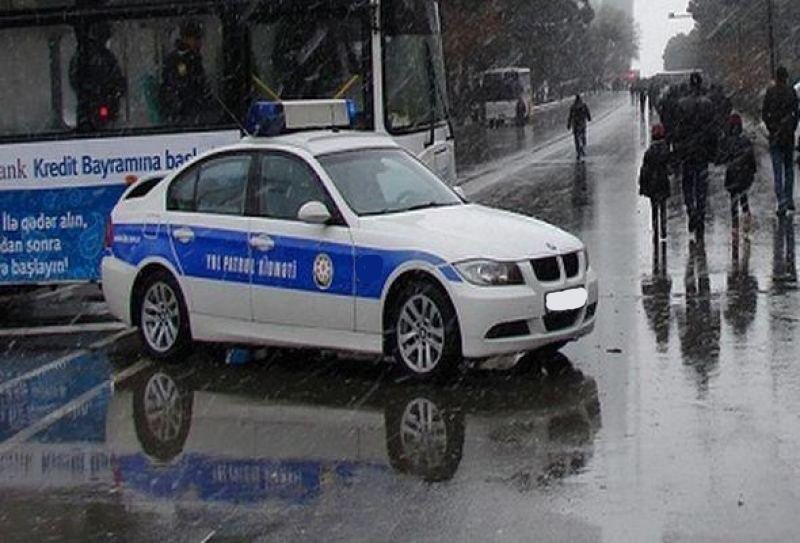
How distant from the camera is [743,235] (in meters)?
17.7

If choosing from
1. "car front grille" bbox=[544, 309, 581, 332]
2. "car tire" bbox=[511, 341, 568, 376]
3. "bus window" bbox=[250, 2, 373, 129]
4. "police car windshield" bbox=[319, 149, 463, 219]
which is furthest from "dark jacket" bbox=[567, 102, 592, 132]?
"car front grille" bbox=[544, 309, 581, 332]

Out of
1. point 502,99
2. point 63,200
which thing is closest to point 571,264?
point 63,200

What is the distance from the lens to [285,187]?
428 inches

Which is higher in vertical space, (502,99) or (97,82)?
(502,99)

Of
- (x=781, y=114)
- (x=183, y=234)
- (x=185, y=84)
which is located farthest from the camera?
(x=781, y=114)

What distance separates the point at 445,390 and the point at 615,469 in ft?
7.83

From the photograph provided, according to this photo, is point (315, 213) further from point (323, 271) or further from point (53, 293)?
point (53, 293)

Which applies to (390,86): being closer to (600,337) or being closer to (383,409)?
(600,337)

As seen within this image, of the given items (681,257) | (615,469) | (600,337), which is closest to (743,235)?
(681,257)

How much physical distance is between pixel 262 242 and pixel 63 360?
2.42 metres

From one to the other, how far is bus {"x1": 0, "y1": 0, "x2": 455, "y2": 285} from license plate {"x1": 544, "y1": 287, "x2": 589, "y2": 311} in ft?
14.3

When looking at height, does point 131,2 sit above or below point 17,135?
above

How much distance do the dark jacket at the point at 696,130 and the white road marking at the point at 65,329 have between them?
23.6 ft

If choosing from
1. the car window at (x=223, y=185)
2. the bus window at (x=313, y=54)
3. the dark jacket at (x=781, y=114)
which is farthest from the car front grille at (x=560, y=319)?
the dark jacket at (x=781, y=114)
